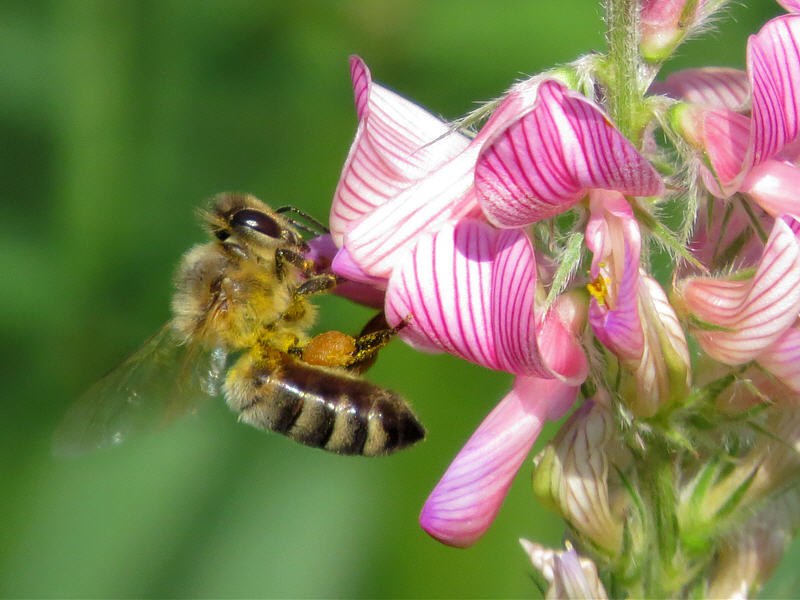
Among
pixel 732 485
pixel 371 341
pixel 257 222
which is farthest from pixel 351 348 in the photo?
pixel 732 485

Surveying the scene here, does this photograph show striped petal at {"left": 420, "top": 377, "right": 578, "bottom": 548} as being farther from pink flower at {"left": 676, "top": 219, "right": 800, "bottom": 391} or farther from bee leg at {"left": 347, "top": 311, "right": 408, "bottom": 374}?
bee leg at {"left": 347, "top": 311, "right": 408, "bottom": 374}

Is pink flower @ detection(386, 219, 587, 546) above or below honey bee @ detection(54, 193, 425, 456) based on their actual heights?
above

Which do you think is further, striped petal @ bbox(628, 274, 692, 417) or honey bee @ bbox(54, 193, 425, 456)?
honey bee @ bbox(54, 193, 425, 456)

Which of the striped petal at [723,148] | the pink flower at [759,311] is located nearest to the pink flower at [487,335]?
the pink flower at [759,311]

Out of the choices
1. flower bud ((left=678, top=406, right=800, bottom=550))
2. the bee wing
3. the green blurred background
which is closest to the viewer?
flower bud ((left=678, top=406, right=800, bottom=550))

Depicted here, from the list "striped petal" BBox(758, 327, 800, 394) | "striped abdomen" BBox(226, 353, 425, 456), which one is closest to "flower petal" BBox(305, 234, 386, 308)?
"striped abdomen" BBox(226, 353, 425, 456)

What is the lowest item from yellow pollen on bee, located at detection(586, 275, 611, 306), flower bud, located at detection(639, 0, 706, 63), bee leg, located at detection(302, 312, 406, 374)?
bee leg, located at detection(302, 312, 406, 374)
